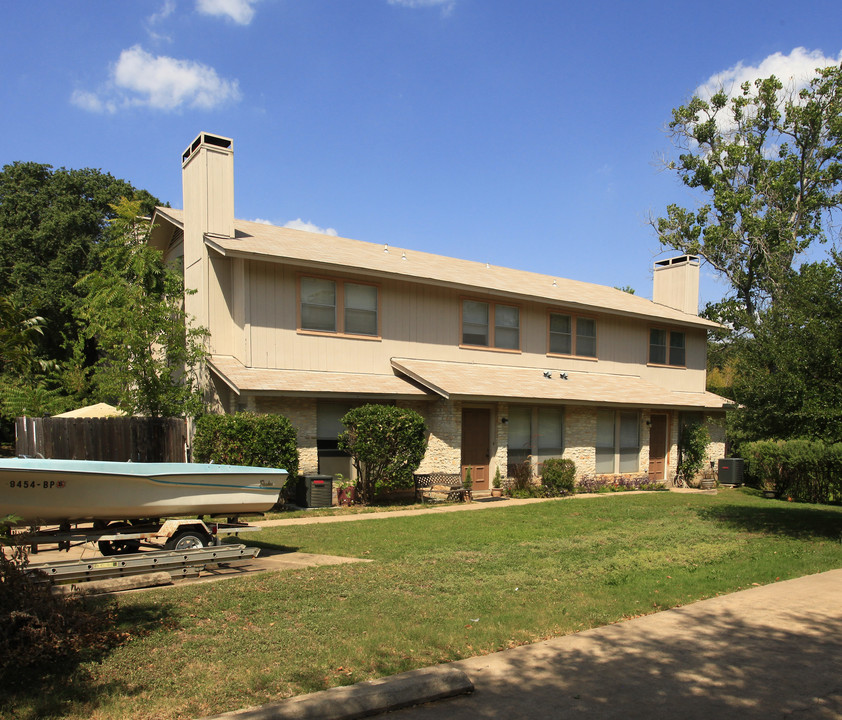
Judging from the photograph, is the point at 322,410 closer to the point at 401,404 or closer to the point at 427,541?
the point at 401,404

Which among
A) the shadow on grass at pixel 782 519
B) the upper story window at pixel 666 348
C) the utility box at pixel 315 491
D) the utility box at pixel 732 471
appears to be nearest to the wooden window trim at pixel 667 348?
the upper story window at pixel 666 348

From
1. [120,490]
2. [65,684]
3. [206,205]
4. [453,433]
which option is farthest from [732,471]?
[65,684]

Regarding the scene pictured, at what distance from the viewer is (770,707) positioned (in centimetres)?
469

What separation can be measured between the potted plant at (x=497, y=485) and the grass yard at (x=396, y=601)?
5243 millimetres

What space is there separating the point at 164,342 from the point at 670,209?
1121 inches

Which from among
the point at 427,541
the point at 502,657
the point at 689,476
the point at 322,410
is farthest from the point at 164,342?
the point at 689,476

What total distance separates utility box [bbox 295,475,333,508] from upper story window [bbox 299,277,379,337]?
12.6 feet

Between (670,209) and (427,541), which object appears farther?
(670,209)

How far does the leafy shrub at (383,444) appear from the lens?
15758 millimetres

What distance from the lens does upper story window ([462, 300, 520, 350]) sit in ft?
66.7

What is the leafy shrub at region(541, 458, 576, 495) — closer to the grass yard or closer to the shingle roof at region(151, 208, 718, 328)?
the shingle roof at region(151, 208, 718, 328)

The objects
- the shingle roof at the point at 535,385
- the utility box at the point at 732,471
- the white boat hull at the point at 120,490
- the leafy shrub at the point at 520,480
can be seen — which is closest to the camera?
the white boat hull at the point at 120,490

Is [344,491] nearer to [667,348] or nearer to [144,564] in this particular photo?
[144,564]

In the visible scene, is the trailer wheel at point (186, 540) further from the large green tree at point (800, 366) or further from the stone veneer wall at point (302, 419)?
the large green tree at point (800, 366)
